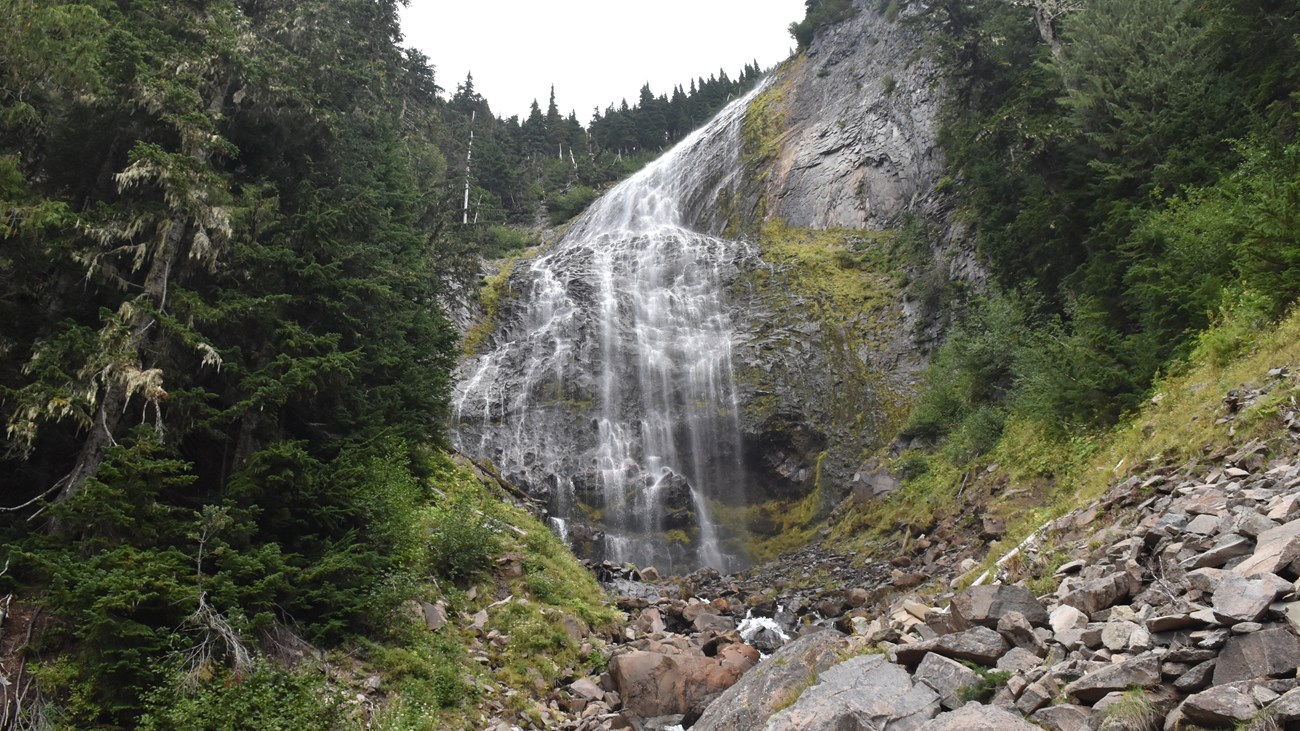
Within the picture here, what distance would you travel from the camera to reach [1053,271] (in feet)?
62.7

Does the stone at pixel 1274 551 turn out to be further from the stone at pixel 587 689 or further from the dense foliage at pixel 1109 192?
the stone at pixel 587 689

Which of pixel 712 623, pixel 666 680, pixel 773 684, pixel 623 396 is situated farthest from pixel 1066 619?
pixel 623 396

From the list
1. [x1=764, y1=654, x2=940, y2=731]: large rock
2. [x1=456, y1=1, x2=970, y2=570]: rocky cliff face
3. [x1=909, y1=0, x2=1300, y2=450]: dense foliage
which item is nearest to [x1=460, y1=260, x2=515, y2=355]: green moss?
[x1=456, y1=1, x2=970, y2=570]: rocky cliff face

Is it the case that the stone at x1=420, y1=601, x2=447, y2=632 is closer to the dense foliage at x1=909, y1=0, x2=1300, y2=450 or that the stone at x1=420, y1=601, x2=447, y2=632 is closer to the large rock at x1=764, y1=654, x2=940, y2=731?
the large rock at x1=764, y1=654, x2=940, y2=731

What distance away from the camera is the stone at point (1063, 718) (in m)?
4.23

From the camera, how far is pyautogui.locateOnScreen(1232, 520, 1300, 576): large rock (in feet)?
14.0

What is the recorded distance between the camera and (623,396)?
2794cm

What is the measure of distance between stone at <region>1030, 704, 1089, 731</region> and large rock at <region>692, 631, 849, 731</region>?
258cm

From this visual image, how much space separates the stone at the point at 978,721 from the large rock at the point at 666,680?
5342 mm

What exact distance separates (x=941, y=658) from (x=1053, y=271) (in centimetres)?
1663

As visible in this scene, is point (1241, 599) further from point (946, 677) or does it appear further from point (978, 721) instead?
point (946, 677)

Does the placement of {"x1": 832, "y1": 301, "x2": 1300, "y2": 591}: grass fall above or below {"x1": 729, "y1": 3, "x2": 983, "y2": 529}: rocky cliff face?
Result: below

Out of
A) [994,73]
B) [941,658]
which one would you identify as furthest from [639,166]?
[941,658]

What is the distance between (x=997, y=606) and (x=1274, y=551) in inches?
86.2
